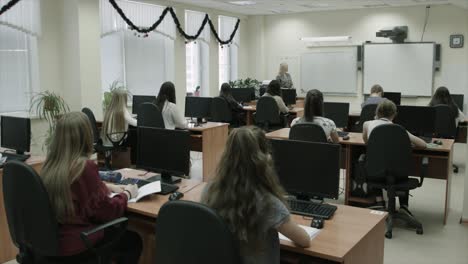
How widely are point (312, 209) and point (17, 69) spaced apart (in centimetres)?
547

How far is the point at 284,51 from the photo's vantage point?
1168 cm

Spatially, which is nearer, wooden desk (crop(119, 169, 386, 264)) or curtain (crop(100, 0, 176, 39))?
wooden desk (crop(119, 169, 386, 264))

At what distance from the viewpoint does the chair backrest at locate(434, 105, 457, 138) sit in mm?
6363

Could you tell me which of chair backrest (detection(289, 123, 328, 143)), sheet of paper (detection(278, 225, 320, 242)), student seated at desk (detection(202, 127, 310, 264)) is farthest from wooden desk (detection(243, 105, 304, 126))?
student seated at desk (detection(202, 127, 310, 264))

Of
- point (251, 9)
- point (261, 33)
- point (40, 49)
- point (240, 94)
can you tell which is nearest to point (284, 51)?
point (261, 33)

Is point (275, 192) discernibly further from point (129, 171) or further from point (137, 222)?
point (129, 171)

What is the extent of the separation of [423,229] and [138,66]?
596 cm

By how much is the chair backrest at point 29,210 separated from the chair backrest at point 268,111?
226 inches

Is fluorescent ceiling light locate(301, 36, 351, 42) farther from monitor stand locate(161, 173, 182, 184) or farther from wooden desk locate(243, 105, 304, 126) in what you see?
monitor stand locate(161, 173, 182, 184)

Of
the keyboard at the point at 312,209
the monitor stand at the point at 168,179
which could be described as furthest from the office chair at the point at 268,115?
the keyboard at the point at 312,209

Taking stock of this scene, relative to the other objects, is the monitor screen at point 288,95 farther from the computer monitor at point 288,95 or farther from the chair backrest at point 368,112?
the chair backrest at point 368,112

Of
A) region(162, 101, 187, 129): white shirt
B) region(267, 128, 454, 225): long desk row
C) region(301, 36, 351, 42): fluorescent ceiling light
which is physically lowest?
region(267, 128, 454, 225): long desk row

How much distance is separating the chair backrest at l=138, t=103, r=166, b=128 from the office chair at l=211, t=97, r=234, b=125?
7.74ft

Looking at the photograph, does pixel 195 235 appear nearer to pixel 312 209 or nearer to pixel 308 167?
pixel 312 209
